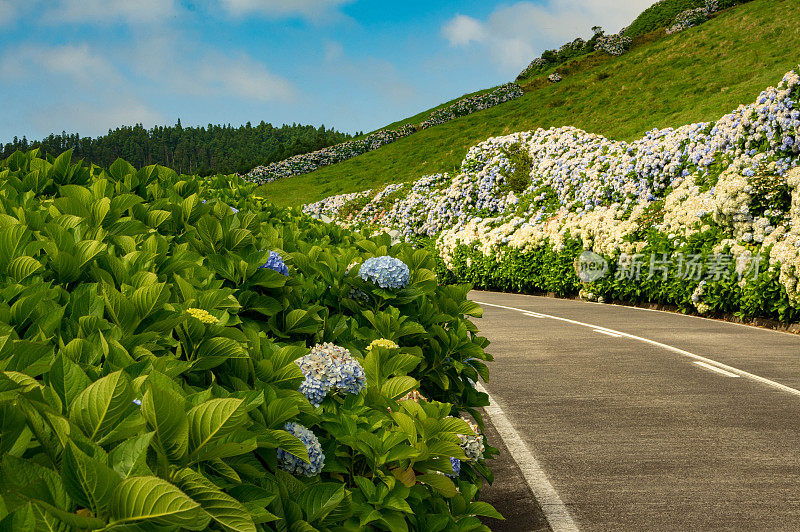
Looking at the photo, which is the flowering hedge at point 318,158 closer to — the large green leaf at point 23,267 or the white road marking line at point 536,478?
the white road marking line at point 536,478

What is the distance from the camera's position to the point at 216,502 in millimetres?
1226

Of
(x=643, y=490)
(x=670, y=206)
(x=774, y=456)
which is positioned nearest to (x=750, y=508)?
(x=643, y=490)

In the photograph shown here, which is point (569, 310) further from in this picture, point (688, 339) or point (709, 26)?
point (709, 26)

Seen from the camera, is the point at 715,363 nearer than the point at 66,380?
No

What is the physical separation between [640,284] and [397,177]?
100 feet

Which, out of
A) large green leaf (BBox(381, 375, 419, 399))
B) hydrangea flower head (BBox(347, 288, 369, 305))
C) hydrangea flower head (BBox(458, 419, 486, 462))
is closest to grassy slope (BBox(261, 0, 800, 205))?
hydrangea flower head (BBox(347, 288, 369, 305))

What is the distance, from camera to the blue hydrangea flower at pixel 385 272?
3238 millimetres

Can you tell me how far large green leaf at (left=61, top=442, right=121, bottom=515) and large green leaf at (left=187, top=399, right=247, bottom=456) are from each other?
245 mm

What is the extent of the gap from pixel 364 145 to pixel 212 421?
59869 millimetres

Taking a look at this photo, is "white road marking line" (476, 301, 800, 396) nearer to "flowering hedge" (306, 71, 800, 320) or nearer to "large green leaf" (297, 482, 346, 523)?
"flowering hedge" (306, 71, 800, 320)

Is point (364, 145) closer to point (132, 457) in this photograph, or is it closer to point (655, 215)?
point (655, 215)

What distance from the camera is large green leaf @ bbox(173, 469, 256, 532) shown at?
1210mm

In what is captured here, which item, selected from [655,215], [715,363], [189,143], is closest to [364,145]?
[655,215]

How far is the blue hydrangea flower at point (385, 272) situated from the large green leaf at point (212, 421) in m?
1.92
